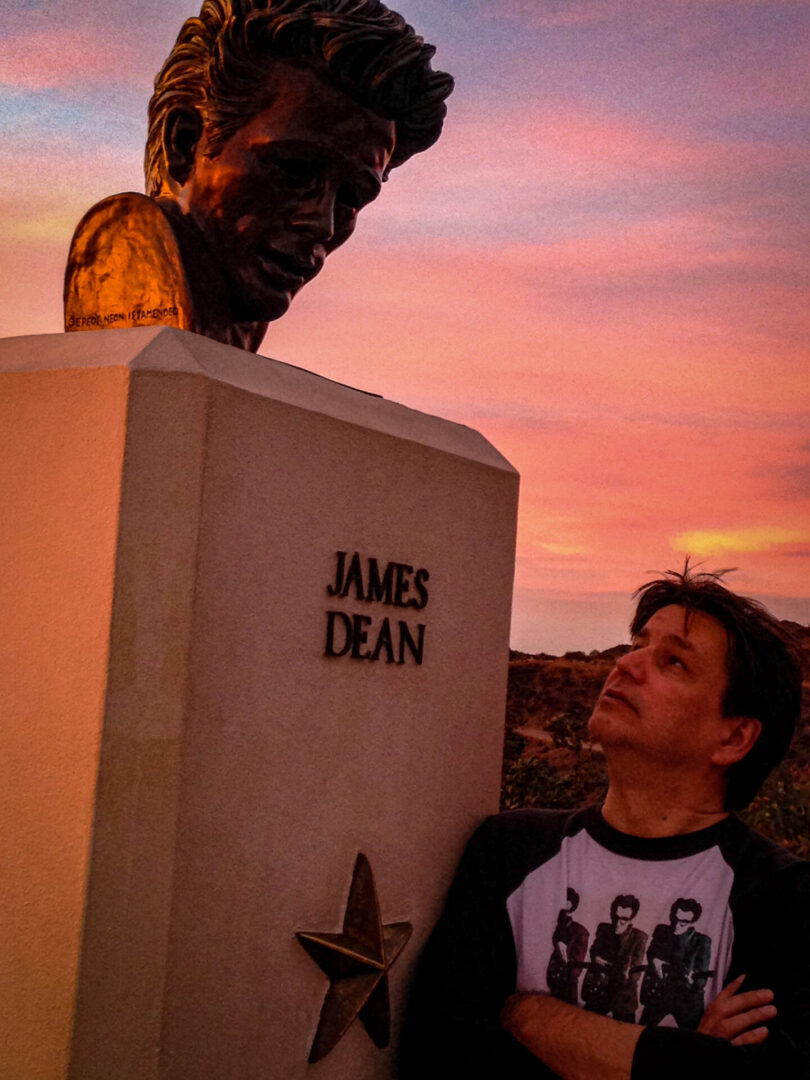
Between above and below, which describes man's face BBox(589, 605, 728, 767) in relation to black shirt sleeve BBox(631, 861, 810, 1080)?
above

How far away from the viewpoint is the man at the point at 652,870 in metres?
3.07

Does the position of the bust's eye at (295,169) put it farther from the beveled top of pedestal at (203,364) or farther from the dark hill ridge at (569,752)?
the dark hill ridge at (569,752)

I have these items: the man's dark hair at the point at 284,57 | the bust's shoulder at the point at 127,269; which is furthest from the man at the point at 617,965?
the man's dark hair at the point at 284,57

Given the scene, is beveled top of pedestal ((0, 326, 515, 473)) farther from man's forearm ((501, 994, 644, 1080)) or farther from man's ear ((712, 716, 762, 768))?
man's forearm ((501, 994, 644, 1080))

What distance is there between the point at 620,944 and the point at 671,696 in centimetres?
62

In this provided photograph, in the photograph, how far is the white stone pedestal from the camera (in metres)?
2.63

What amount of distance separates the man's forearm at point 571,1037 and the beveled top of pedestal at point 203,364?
1443 millimetres

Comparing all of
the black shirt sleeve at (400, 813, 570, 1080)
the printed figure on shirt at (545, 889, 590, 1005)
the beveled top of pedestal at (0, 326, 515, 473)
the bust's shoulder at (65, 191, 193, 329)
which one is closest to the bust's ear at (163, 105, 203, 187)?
the bust's shoulder at (65, 191, 193, 329)

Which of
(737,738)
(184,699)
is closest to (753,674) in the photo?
(737,738)

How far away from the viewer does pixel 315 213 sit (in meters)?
3.68

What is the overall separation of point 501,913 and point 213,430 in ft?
4.93

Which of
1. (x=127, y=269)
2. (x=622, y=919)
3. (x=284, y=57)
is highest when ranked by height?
(x=284, y=57)

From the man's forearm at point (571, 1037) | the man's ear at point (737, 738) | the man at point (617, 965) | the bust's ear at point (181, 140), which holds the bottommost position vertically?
the man's forearm at point (571, 1037)

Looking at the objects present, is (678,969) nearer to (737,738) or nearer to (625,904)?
(625,904)
